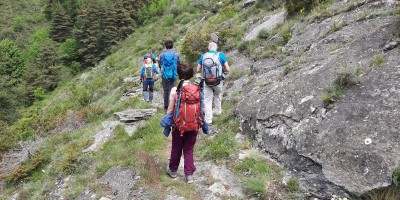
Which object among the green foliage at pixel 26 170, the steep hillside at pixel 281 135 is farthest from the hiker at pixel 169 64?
the green foliage at pixel 26 170

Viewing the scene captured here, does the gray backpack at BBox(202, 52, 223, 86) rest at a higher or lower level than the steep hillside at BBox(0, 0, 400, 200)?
higher

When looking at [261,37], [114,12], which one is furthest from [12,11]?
[261,37]

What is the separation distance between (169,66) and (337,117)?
456 cm

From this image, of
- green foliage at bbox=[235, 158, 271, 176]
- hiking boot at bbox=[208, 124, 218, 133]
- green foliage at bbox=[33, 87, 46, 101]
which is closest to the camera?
green foliage at bbox=[235, 158, 271, 176]

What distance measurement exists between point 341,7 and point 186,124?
7.84 m

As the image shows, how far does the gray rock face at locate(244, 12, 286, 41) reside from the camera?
13026mm

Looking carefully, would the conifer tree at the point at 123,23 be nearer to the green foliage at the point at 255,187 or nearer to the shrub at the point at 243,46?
the shrub at the point at 243,46

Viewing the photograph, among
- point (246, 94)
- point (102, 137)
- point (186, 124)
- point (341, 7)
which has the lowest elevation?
point (102, 137)

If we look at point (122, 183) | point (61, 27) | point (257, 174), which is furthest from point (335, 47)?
point (61, 27)

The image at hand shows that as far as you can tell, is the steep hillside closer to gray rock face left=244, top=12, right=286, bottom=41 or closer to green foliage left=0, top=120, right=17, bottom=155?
green foliage left=0, top=120, right=17, bottom=155

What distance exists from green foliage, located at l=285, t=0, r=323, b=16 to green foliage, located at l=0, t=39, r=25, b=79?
122 feet

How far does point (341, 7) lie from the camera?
35.6 ft

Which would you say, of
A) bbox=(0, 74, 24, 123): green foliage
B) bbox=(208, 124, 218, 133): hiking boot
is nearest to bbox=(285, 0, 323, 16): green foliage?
bbox=(208, 124, 218, 133): hiking boot

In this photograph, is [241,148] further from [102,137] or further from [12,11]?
[12,11]
